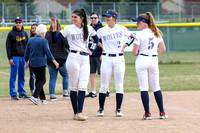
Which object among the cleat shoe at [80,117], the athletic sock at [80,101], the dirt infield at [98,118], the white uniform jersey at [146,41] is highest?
the white uniform jersey at [146,41]

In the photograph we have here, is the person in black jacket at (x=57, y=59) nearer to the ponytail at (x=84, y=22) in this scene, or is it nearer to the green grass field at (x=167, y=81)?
the green grass field at (x=167, y=81)

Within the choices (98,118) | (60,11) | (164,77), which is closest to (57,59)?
(98,118)

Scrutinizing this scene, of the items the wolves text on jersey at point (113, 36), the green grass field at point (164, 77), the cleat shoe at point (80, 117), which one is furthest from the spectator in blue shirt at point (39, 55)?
the green grass field at point (164, 77)

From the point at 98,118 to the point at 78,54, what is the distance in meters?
1.21

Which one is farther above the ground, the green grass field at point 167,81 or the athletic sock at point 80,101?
the athletic sock at point 80,101

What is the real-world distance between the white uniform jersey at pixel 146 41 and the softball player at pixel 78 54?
0.91 meters

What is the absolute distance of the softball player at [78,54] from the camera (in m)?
7.34

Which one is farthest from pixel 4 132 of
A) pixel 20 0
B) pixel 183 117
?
pixel 20 0

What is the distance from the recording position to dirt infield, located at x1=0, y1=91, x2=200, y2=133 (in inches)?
254

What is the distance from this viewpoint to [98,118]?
7.55 metres

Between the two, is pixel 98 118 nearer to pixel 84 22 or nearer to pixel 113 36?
pixel 113 36

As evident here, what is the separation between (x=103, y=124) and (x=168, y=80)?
769cm

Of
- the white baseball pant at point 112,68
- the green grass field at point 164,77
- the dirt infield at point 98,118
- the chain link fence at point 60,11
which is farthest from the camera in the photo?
the chain link fence at point 60,11

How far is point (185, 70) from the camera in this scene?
17344 millimetres
